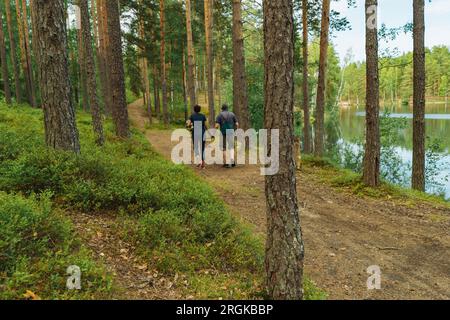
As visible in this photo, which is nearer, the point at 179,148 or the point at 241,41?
the point at 241,41

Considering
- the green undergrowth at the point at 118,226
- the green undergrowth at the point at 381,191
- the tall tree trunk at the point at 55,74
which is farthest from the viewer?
the green undergrowth at the point at 381,191

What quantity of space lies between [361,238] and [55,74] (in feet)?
24.9

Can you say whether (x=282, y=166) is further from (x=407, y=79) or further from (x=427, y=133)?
(x=407, y=79)

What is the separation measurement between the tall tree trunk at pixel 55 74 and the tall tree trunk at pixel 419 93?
10.7m

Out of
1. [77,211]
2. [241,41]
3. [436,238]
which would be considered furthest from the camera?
[241,41]

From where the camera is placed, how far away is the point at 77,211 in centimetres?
605

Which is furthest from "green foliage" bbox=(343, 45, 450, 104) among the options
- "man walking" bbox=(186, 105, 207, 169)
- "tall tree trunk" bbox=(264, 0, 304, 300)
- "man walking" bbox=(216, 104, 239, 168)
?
"tall tree trunk" bbox=(264, 0, 304, 300)

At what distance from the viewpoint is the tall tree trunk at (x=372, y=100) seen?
9.31 meters

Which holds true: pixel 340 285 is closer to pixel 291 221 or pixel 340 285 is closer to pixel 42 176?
pixel 291 221

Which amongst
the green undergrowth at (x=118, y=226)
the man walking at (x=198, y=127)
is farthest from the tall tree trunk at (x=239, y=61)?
the green undergrowth at (x=118, y=226)

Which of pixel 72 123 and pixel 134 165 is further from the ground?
pixel 72 123

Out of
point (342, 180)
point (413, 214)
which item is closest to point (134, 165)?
point (342, 180)

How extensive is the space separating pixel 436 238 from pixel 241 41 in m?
10.5

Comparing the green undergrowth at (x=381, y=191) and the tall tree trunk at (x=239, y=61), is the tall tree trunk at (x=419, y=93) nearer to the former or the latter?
the green undergrowth at (x=381, y=191)
